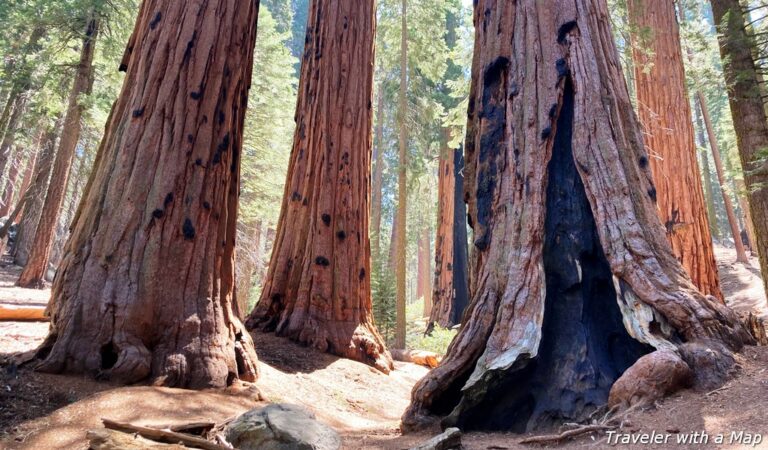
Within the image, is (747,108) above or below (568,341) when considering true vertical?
above

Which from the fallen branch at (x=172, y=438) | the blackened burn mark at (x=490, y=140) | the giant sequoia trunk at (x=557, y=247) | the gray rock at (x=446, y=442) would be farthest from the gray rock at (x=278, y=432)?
the blackened burn mark at (x=490, y=140)

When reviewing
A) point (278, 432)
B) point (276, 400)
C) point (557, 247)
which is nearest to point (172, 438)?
point (278, 432)

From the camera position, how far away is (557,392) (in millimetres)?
3113

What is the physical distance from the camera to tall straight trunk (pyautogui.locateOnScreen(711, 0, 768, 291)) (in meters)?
6.79

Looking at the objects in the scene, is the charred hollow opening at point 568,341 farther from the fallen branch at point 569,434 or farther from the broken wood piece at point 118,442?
the broken wood piece at point 118,442

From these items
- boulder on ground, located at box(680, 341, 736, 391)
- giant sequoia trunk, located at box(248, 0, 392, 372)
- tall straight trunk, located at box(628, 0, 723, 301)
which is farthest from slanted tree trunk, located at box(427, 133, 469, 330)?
boulder on ground, located at box(680, 341, 736, 391)

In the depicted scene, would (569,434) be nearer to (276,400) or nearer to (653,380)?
(653,380)

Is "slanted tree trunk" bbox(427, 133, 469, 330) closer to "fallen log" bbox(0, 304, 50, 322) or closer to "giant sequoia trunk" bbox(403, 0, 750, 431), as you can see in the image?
"fallen log" bbox(0, 304, 50, 322)

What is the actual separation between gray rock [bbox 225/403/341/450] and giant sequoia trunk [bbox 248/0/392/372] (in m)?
3.61

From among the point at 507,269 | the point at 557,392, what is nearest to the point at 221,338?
the point at 507,269

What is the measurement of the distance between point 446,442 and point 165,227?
2859mm

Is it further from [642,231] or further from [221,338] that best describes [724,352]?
[221,338]

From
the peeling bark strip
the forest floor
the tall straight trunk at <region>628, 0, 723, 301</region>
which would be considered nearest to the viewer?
the forest floor

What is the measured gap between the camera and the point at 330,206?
719 centimetres
